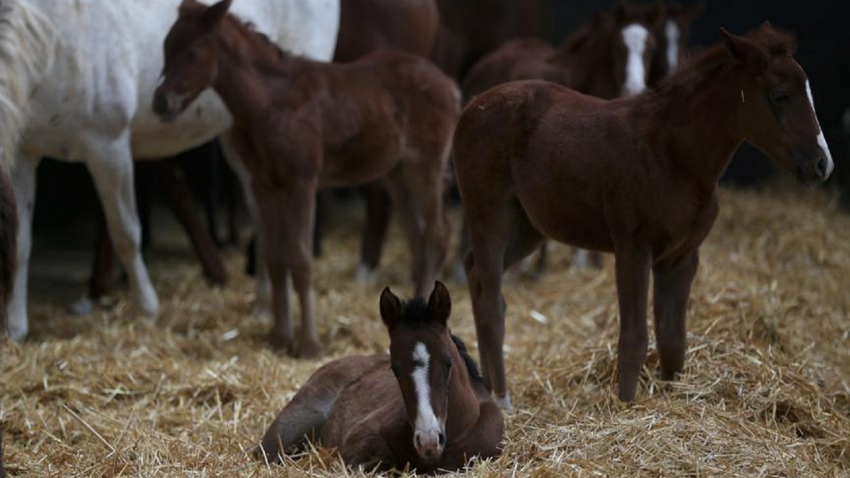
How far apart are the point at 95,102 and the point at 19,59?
0.53 meters

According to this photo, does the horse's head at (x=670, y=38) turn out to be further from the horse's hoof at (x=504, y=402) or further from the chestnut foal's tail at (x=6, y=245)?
the chestnut foal's tail at (x=6, y=245)

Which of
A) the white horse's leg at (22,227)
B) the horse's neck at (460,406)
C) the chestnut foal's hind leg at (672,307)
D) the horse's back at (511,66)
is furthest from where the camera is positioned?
the horse's back at (511,66)

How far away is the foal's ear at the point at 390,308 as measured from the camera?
3.93 meters

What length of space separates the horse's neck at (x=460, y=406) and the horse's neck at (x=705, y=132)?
3.40ft

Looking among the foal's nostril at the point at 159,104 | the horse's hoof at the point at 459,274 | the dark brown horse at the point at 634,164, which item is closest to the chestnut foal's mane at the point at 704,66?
the dark brown horse at the point at 634,164

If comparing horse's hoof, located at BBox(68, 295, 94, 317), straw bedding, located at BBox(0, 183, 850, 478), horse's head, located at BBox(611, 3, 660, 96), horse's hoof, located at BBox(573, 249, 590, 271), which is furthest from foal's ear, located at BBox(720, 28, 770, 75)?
horse's hoof, located at BBox(68, 295, 94, 317)

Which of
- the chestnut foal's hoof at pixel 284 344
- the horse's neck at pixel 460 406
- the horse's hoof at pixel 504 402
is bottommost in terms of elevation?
the chestnut foal's hoof at pixel 284 344

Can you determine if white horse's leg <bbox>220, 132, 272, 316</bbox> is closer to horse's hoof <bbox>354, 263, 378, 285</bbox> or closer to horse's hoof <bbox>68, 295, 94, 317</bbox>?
horse's hoof <bbox>354, 263, 378, 285</bbox>

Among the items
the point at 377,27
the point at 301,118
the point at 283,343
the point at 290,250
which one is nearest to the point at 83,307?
the point at 283,343

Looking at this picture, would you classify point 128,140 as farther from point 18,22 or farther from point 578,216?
point 578,216

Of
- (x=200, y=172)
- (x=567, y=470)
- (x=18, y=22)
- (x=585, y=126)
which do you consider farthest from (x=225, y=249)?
(x=567, y=470)

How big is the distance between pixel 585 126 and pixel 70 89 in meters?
2.81

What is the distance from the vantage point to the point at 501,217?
15.6ft

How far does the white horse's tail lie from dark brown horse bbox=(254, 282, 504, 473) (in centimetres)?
190
